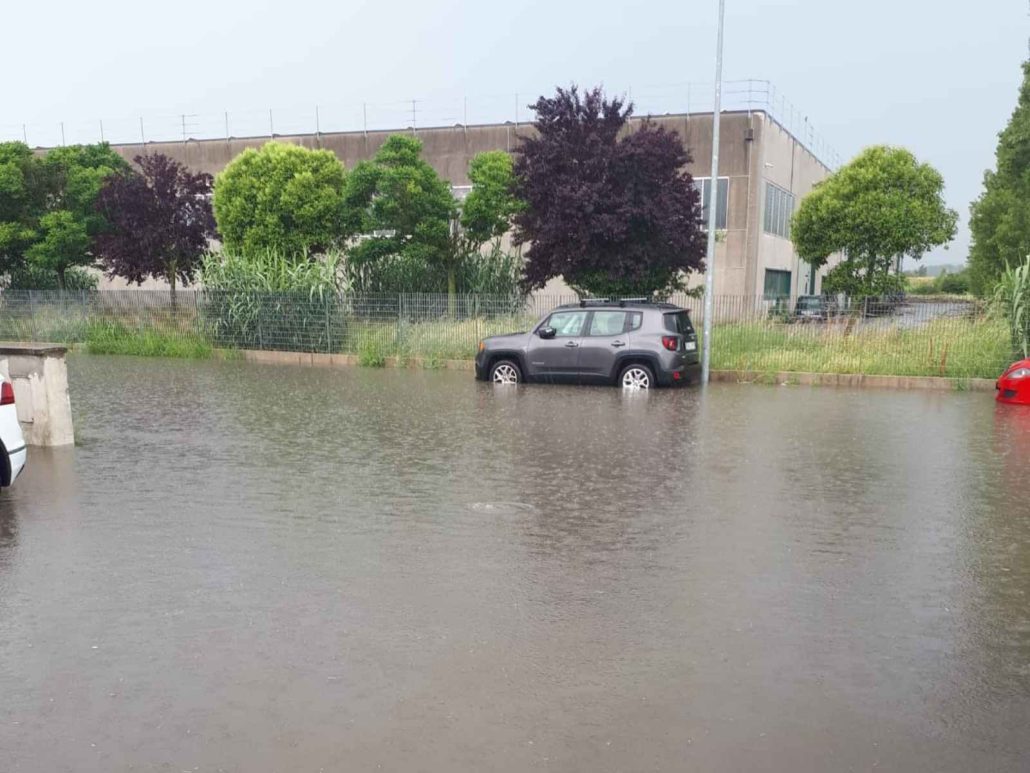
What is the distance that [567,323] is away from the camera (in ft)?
→ 56.4

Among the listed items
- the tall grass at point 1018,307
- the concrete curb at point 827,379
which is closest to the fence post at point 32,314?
the concrete curb at point 827,379

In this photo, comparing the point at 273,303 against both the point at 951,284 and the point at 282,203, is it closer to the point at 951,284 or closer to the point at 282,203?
the point at 282,203

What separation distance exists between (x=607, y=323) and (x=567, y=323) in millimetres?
786

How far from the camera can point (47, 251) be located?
90.9 ft

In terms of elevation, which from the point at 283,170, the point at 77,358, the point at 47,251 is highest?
the point at 283,170

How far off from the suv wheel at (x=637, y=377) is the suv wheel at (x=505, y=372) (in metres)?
2.08

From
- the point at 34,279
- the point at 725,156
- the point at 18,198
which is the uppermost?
the point at 725,156

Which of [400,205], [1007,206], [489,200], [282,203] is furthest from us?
[1007,206]

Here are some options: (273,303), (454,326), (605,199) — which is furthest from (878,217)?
(273,303)

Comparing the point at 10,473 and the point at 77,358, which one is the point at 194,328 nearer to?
the point at 77,358

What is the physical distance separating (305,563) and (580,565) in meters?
1.82

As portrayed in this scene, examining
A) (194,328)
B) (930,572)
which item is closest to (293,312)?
(194,328)

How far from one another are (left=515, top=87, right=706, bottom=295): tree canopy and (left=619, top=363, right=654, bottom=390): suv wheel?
460cm

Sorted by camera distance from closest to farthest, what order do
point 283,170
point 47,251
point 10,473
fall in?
1. point 10,473
2. point 283,170
3. point 47,251
